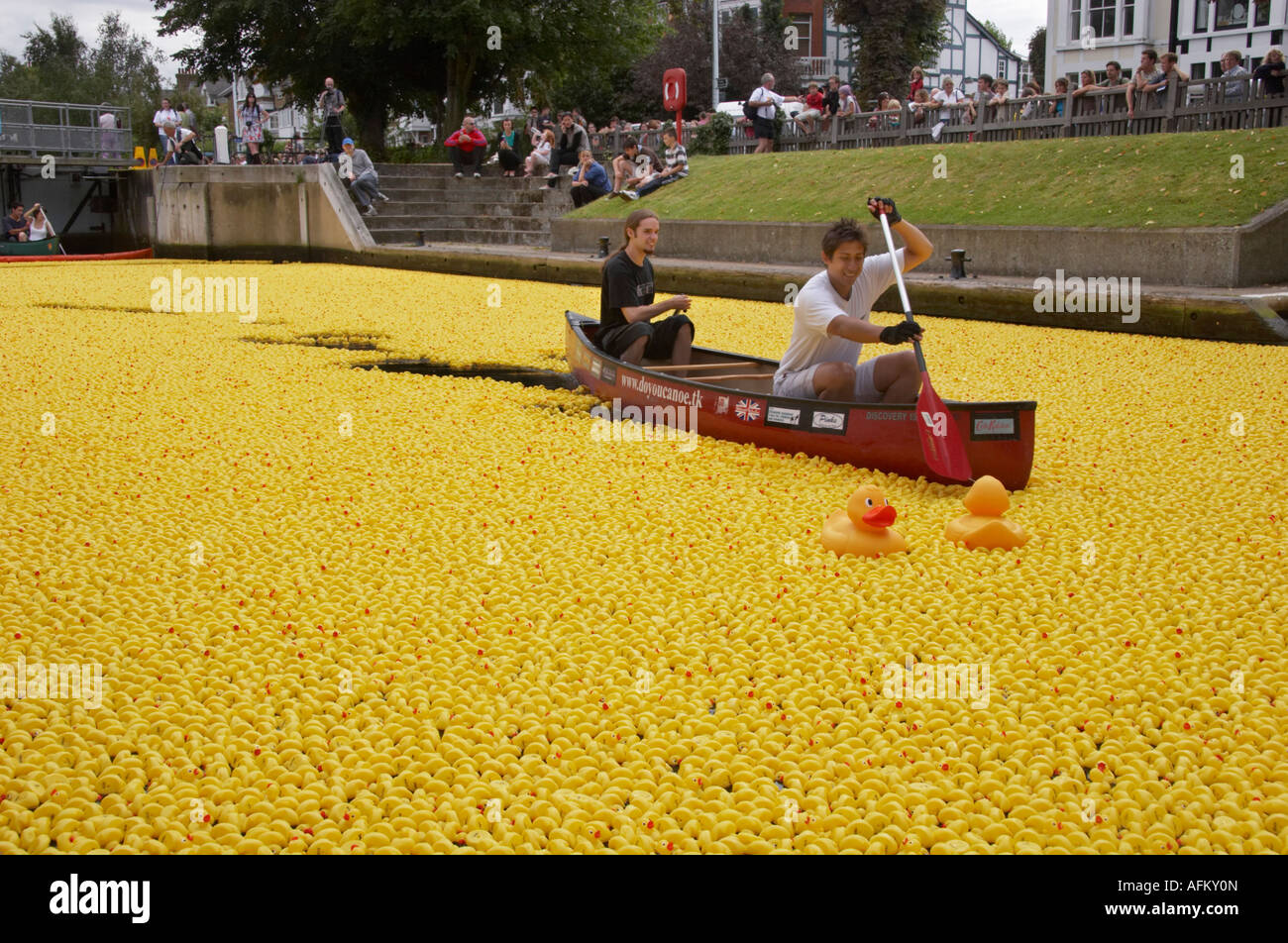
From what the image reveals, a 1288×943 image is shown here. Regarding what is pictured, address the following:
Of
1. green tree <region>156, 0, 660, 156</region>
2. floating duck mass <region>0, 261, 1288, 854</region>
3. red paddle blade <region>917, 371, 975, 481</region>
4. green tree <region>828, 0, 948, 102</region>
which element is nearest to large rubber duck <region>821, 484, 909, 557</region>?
floating duck mass <region>0, 261, 1288, 854</region>

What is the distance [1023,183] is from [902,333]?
Answer: 987 centimetres

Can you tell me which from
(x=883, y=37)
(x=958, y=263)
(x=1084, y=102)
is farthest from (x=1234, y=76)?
(x=883, y=37)

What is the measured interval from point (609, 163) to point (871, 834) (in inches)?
800

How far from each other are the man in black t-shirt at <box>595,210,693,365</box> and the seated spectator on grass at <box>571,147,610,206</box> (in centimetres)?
1272

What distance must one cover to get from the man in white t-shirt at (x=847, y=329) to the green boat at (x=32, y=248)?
2164 centimetres

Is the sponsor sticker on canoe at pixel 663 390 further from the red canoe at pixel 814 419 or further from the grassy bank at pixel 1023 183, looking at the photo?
the grassy bank at pixel 1023 183

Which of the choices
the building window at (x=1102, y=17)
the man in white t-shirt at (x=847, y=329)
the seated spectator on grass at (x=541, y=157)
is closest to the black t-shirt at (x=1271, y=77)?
the man in white t-shirt at (x=847, y=329)

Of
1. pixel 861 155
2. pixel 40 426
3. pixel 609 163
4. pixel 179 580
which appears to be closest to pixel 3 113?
pixel 609 163

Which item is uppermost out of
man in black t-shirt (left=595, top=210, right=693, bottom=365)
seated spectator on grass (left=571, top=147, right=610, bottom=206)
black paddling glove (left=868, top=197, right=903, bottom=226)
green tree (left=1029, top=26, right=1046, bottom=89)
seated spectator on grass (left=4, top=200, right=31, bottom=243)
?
green tree (left=1029, top=26, right=1046, bottom=89)

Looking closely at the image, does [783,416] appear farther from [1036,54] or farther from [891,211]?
[1036,54]

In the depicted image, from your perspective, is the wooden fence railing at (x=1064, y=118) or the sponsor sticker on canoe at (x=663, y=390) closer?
the sponsor sticker on canoe at (x=663, y=390)

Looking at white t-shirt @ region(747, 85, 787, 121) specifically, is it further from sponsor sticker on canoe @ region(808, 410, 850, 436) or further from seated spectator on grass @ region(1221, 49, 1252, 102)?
sponsor sticker on canoe @ region(808, 410, 850, 436)

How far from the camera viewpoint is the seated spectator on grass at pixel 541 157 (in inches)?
873

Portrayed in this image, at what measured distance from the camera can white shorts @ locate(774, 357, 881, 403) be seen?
18.8ft
